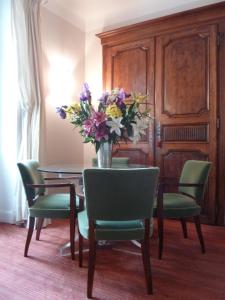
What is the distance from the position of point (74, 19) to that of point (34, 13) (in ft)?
3.22

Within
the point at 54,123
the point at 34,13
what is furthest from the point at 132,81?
the point at 34,13

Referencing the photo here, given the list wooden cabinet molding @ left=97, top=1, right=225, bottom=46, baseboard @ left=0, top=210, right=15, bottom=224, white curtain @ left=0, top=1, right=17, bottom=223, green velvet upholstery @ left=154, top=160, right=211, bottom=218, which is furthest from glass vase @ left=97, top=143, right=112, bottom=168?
wooden cabinet molding @ left=97, top=1, right=225, bottom=46

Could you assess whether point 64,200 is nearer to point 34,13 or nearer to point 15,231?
point 15,231

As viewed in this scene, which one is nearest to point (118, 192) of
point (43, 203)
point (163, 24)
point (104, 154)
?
point (104, 154)

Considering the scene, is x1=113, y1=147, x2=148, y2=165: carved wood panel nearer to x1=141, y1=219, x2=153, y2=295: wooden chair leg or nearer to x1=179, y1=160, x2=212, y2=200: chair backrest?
x1=179, y1=160, x2=212, y2=200: chair backrest

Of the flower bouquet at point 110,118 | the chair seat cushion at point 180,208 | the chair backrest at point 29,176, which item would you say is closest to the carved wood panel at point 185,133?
the chair seat cushion at point 180,208

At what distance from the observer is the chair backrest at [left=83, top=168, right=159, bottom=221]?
5.59ft

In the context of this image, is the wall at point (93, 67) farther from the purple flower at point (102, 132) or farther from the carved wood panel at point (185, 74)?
the purple flower at point (102, 132)

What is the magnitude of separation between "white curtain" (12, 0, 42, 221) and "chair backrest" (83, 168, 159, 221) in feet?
5.55

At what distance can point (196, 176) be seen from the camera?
2557 millimetres

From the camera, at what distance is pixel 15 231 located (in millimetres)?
3031

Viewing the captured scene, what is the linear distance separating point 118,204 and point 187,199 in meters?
1.03

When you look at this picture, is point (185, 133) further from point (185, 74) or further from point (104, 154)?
point (104, 154)

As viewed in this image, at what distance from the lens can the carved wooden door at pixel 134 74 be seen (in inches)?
145
